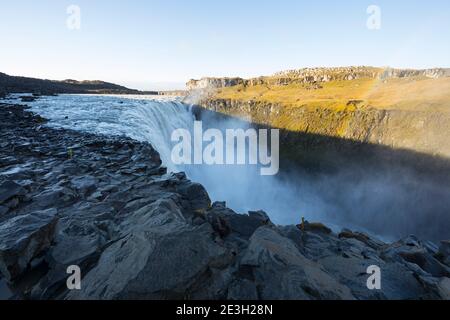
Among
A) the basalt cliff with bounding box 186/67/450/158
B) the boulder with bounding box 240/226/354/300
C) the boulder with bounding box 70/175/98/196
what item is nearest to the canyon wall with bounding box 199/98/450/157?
the basalt cliff with bounding box 186/67/450/158

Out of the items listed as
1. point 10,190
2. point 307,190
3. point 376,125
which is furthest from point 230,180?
point 10,190

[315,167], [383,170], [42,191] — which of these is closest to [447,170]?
[383,170]

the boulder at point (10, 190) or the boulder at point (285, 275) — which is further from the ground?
the boulder at point (10, 190)

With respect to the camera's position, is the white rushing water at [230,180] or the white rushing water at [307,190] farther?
the white rushing water at [230,180]

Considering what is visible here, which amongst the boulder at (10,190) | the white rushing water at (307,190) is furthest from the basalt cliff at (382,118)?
the boulder at (10,190)

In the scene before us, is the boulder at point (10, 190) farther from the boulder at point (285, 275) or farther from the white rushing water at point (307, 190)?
the white rushing water at point (307, 190)
